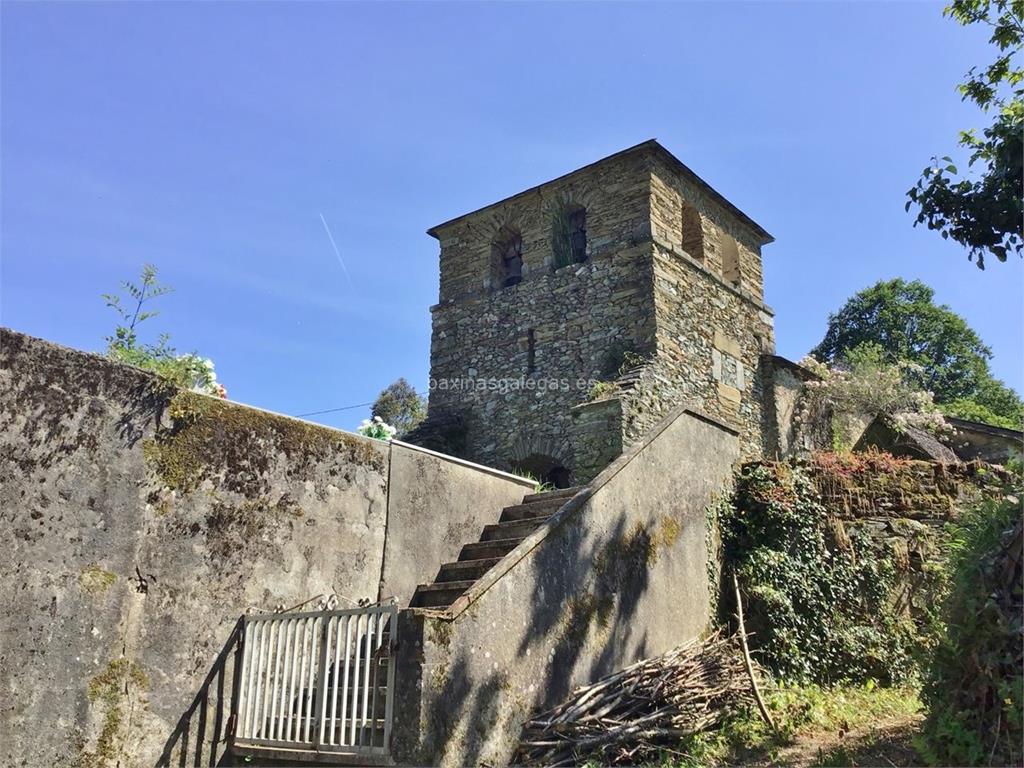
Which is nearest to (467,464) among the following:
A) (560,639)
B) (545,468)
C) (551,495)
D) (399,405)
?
(551,495)

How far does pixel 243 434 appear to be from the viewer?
654 cm

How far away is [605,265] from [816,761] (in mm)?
9454

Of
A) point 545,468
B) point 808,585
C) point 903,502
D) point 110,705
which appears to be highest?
point 545,468

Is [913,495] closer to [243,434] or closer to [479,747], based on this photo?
[479,747]

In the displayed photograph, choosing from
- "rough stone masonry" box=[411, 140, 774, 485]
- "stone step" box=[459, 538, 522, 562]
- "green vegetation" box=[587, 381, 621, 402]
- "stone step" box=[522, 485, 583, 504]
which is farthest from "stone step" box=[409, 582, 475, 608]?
"rough stone masonry" box=[411, 140, 774, 485]

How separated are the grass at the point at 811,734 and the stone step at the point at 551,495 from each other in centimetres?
243

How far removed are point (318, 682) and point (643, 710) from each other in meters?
2.51

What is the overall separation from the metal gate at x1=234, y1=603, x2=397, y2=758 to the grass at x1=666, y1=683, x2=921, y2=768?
207cm

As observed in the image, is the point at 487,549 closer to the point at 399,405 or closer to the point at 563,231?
the point at 563,231

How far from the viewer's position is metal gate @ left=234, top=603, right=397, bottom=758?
5504 mm

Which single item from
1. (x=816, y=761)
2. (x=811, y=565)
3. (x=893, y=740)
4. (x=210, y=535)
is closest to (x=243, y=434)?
(x=210, y=535)

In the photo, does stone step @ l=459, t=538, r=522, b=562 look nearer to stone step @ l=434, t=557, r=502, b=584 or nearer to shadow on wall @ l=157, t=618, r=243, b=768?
stone step @ l=434, t=557, r=502, b=584

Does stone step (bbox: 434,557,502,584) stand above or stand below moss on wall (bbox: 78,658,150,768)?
above

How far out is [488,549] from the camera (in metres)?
7.45
